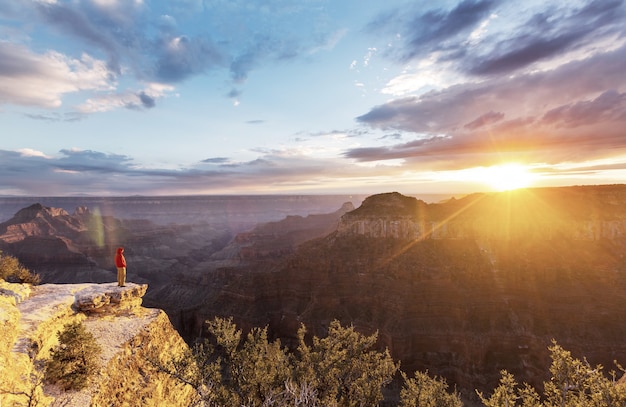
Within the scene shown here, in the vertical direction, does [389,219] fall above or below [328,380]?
above

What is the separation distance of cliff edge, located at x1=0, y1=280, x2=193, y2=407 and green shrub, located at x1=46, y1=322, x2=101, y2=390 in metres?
0.32

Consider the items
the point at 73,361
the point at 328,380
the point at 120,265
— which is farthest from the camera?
the point at 120,265

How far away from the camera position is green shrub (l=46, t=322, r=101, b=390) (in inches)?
476

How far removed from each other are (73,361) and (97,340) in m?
2.75

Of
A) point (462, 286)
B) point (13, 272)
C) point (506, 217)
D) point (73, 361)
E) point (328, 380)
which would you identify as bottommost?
point (462, 286)

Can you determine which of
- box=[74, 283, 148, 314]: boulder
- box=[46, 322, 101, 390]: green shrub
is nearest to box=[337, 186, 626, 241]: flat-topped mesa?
box=[74, 283, 148, 314]: boulder

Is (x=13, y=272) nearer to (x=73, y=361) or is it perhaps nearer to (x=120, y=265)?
(x=120, y=265)

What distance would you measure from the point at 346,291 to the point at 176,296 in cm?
5038

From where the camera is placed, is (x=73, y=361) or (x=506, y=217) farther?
(x=506, y=217)

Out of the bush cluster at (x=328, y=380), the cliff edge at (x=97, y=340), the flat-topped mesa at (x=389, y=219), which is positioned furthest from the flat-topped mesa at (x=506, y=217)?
the cliff edge at (x=97, y=340)

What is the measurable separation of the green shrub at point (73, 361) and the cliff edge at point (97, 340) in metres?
0.32

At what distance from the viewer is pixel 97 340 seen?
15.2m

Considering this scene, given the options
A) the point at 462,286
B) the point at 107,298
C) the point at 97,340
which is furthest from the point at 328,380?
the point at 462,286

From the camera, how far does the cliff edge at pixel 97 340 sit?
37.7 feet
